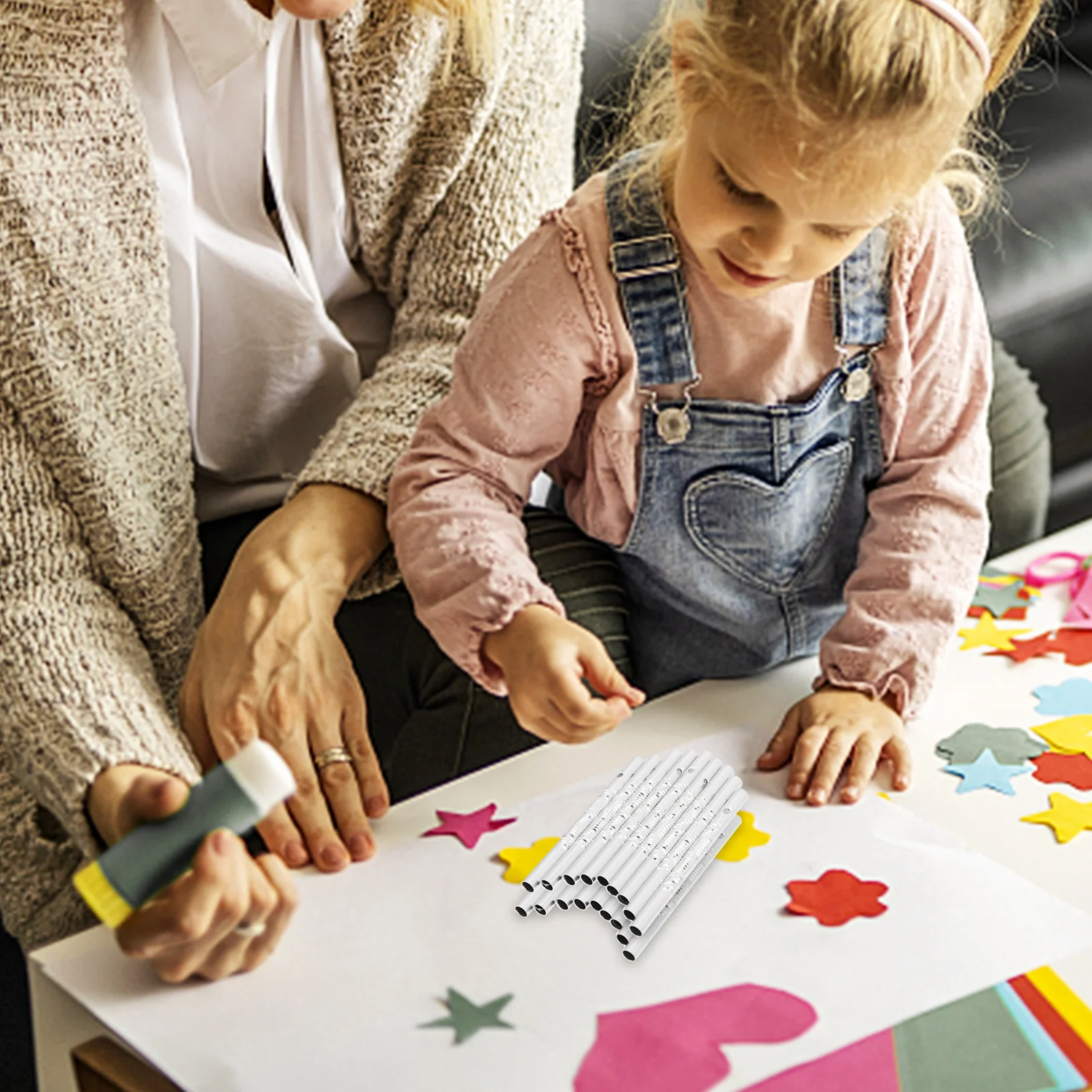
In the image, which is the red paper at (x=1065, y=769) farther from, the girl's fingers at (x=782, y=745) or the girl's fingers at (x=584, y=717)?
the girl's fingers at (x=584, y=717)

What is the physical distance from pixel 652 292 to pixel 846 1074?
0.43 m

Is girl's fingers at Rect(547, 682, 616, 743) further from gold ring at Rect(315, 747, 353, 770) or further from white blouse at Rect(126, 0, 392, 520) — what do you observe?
white blouse at Rect(126, 0, 392, 520)

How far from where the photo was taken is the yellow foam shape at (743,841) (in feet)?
2.34

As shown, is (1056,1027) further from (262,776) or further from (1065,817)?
(262,776)

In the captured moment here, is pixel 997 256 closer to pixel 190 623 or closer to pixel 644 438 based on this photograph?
pixel 644 438

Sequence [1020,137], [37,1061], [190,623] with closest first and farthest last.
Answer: [37,1061]
[190,623]
[1020,137]

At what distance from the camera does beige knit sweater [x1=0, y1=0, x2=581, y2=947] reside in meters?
0.74

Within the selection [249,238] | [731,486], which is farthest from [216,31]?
[731,486]

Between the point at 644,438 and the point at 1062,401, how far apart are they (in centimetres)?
90

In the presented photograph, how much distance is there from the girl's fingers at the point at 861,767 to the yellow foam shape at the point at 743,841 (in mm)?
54

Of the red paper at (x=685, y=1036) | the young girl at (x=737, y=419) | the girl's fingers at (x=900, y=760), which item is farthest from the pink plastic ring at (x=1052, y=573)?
the red paper at (x=685, y=1036)

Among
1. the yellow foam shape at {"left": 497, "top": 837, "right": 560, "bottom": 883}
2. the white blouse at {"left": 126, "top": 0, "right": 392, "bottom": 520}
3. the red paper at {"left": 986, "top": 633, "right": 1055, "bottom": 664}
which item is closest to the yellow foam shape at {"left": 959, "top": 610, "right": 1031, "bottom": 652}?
the red paper at {"left": 986, "top": 633, "right": 1055, "bottom": 664}

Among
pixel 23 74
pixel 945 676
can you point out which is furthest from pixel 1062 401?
pixel 23 74

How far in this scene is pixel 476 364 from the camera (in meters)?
0.83
